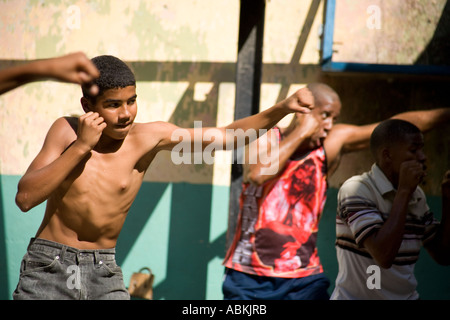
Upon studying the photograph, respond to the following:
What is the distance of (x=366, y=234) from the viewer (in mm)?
2768

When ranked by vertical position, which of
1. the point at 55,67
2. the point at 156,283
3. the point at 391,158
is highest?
the point at 55,67

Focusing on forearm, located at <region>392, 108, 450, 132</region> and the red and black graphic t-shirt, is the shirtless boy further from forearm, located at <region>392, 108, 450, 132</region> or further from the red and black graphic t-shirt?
forearm, located at <region>392, 108, 450, 132</region>

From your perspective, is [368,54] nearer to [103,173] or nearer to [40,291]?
[103,173]

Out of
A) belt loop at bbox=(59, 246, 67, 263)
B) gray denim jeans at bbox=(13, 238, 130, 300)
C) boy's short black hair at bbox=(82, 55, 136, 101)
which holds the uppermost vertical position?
boy's short black hair at bbox=(82, 55, 136, 101)

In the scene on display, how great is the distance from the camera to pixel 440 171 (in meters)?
4.55

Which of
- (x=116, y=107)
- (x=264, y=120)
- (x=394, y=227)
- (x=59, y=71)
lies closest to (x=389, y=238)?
(x=394, y=227)

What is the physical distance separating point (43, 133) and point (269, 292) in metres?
2.41

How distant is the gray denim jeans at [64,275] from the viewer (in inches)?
Answer: 107

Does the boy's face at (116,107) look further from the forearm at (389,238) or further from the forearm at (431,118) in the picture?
the forearm at (431,118)

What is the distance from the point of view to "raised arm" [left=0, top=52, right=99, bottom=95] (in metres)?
2.14

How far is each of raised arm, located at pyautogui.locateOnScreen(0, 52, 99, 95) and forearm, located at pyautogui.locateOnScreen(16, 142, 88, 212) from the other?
48 centimetres

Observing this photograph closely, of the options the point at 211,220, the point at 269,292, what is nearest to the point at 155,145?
the point at 269,292

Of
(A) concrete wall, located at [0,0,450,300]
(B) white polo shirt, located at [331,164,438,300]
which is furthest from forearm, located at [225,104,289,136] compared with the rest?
(A) concrete wall, located at [0,0,450,300]

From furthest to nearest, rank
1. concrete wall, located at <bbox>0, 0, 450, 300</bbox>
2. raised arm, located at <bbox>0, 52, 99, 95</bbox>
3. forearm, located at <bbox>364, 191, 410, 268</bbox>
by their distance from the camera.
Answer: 1. concrete wall, located at <bbox>0, 0, 450, 300</bbox>
2. forearm, located at <bbox>364, 191, 410, 268</bbox>
3. raised arm, located at <bbox>0, 52, 99, 95</bbox>
